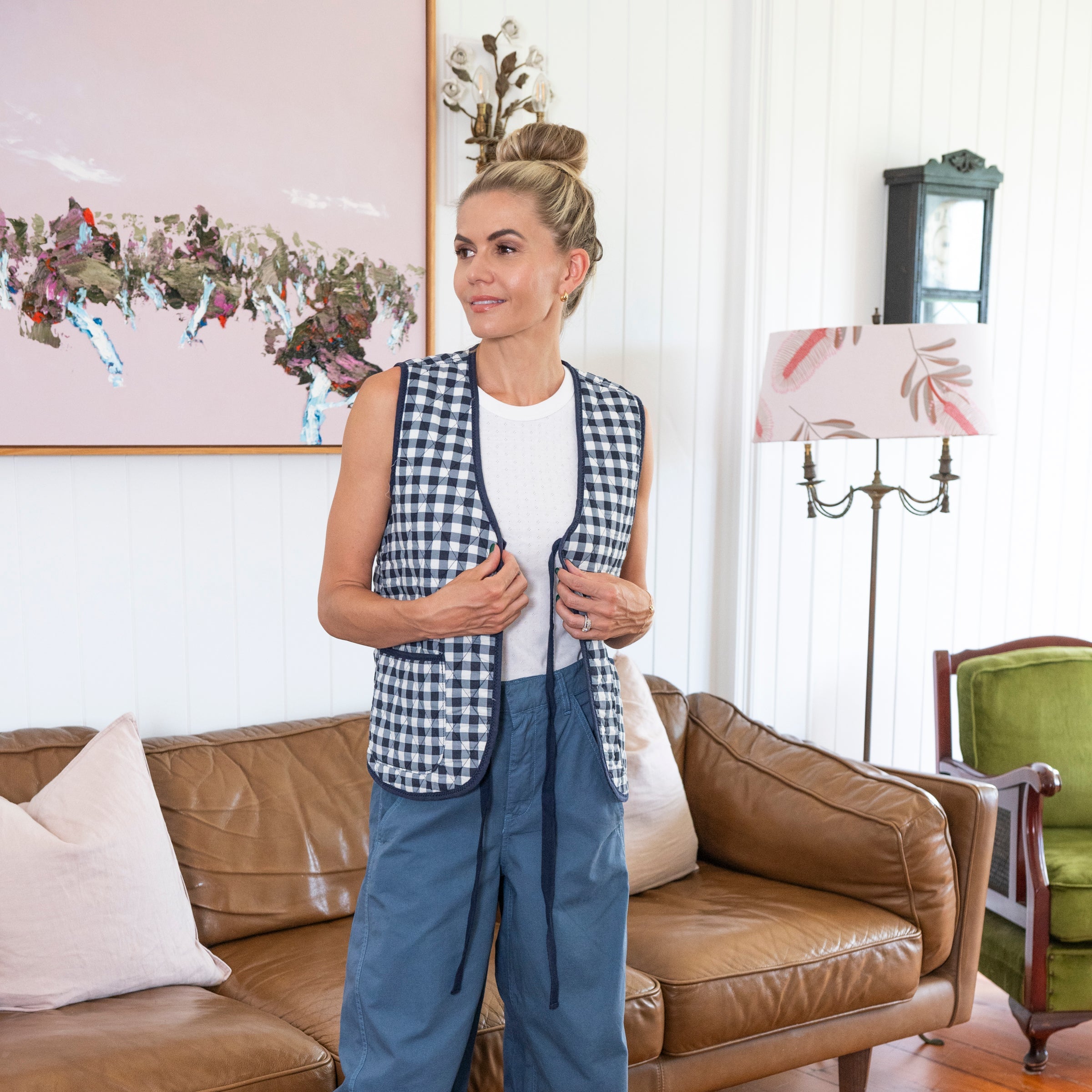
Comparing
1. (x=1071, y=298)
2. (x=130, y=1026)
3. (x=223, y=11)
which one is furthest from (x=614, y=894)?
(x=1071, y=298)

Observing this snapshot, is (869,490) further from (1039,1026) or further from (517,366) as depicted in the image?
(517,366)

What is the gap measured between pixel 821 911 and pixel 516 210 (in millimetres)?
1419

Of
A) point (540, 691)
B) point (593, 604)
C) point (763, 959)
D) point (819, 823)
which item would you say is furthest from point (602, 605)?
point (819, 823)

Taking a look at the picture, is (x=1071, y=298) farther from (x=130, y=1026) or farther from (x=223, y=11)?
(x=130, y=1026)

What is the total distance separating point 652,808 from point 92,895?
108 cm

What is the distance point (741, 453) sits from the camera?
3055mm

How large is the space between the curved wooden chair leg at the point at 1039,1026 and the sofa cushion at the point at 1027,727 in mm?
498

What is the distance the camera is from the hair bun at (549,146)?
1.51m

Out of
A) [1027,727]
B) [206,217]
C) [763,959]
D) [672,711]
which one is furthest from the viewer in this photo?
[1027,727]

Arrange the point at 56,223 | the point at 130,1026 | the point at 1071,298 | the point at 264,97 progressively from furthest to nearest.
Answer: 1. the point at 1071,298
2. the point at 264,97
3. the point at 56,223
4. the point at 130,1026

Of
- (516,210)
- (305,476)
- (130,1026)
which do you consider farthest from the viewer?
(305,476)

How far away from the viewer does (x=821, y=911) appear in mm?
2184

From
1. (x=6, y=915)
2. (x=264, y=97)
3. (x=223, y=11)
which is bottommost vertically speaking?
(x=6, y=915)

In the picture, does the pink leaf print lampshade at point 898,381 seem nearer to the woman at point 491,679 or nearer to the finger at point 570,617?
the woman at point 491,679
